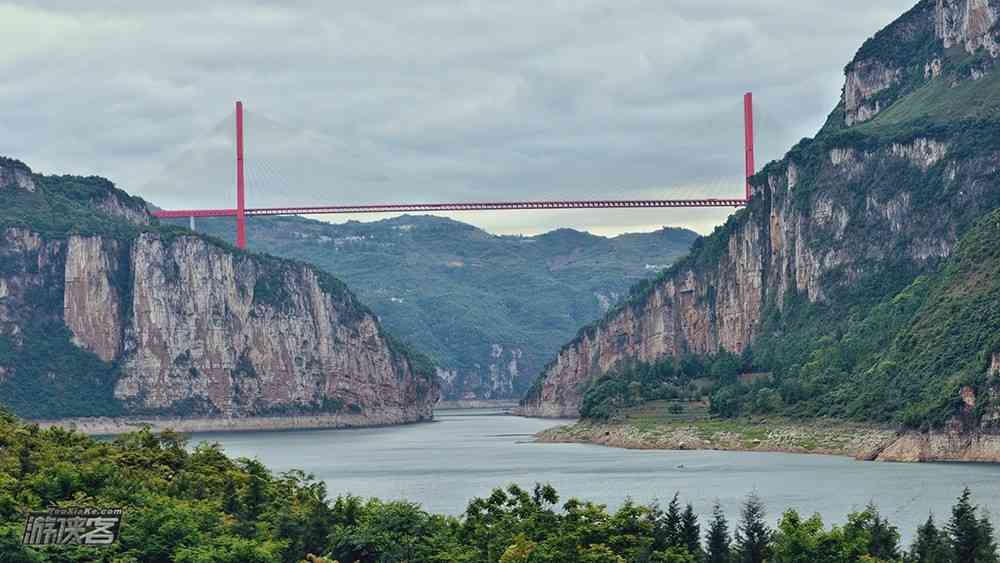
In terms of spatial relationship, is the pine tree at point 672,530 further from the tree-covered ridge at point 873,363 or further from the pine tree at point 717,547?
the tree-covered ridge at point 873,363

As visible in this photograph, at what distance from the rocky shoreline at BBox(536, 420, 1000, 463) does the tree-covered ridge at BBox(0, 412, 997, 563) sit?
60.7m

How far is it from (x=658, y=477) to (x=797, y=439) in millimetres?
29951

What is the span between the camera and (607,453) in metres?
151

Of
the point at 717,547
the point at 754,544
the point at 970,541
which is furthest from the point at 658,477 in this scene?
the point at 970,541

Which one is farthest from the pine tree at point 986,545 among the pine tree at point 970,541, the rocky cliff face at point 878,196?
the rocky cliff face at point 878,196

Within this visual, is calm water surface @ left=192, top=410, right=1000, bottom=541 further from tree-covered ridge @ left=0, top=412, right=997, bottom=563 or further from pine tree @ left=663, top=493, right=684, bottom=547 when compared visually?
tree-covered ridge @ left=0, top=412, right=997, bottom=563

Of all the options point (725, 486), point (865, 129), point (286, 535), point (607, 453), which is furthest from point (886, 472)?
point (865, 129)

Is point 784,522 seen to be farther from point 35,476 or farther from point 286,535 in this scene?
point 35,476

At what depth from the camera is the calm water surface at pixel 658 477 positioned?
311 ft

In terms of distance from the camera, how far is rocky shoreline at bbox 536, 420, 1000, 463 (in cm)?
12500

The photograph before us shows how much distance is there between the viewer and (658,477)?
116062 millimetres

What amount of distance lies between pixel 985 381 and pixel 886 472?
14.1 meters

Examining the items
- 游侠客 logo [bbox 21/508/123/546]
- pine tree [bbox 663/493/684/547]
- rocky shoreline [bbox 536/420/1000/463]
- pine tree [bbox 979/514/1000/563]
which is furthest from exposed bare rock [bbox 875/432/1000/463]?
游侠客 logo [bbox 21/508/123/546]

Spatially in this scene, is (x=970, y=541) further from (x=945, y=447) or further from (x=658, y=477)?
(x=945, y=447)
